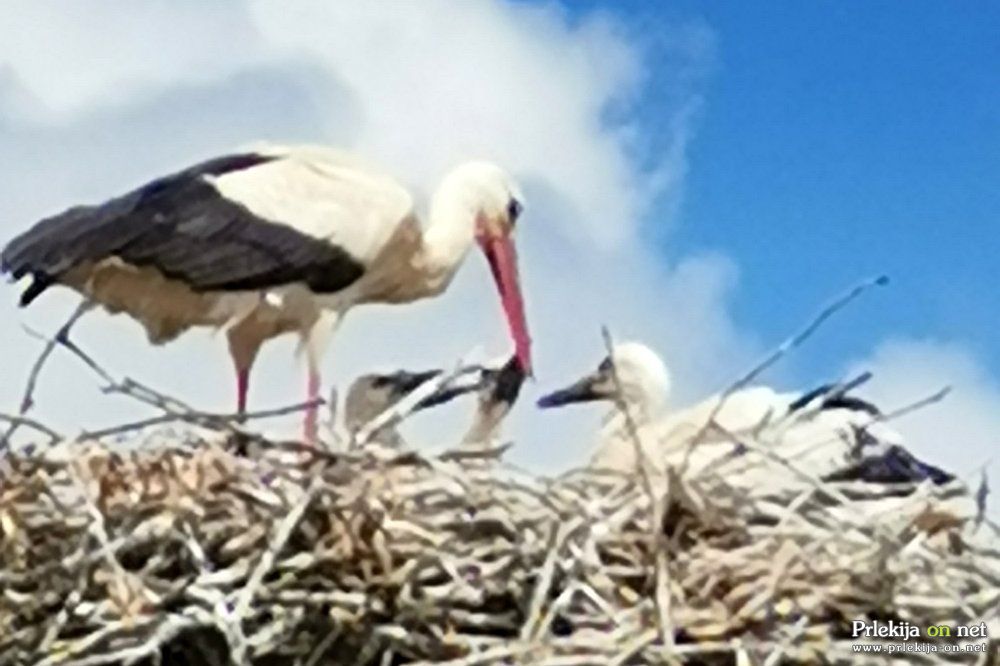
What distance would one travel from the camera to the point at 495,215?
23.5ft

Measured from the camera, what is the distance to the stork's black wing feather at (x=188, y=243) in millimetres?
6336

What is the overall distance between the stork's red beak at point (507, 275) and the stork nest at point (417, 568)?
2832 mm

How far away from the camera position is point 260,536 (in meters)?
4.09

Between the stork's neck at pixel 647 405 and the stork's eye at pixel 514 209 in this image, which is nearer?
the stork's neck at pixel 647 405

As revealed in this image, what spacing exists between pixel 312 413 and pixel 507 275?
6.00ft

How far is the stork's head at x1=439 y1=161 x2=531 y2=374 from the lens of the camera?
7.13 meters

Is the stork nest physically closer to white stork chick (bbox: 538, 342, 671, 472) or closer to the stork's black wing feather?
white stork chick (bbox: 538, 342, 671, 472)

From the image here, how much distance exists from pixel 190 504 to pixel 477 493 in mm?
428

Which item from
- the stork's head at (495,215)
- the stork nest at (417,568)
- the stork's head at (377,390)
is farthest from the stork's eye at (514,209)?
the stork nest at (417,568)

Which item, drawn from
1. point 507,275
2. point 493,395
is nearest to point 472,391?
point 493,395

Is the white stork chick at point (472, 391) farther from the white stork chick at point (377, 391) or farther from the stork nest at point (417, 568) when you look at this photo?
the stork nest at point (417, 568)

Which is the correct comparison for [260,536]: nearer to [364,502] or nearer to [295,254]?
[364,502]

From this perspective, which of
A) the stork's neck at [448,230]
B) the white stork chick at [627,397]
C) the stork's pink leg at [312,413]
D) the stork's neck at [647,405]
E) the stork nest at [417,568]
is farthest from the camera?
the stork's neck at [448,230]

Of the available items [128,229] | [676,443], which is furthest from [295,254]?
[676,443]
